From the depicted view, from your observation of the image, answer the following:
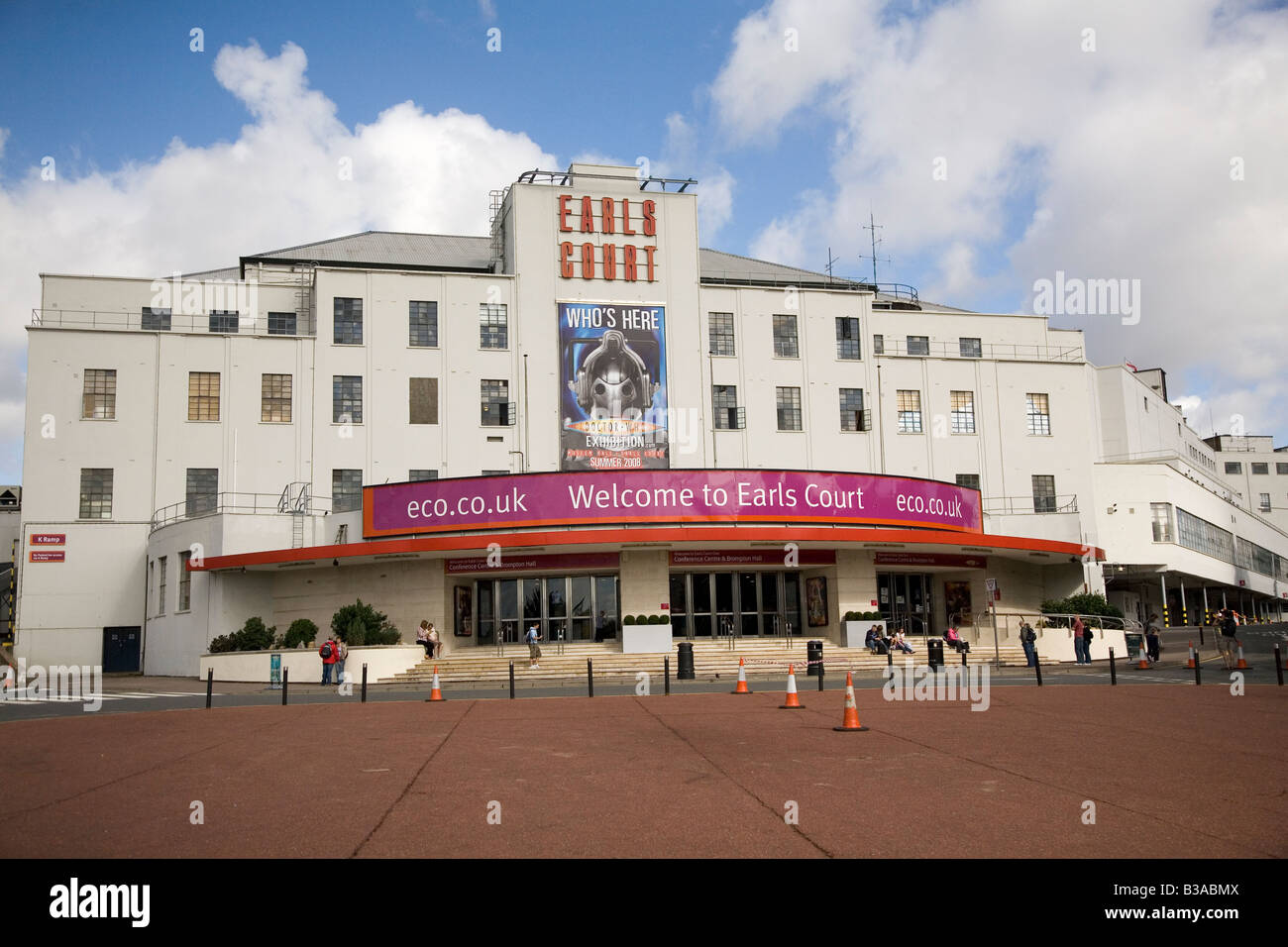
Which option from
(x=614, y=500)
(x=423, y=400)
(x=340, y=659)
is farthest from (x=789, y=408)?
(x=340, y=659)

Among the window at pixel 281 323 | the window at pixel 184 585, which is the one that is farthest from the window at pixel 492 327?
the window at pixel 184 585

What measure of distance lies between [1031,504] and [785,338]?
540 inches

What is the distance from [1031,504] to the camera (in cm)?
5012

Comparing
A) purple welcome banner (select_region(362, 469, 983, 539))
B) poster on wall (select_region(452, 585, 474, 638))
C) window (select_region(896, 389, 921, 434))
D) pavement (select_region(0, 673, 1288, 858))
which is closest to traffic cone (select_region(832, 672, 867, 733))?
pavement (select_region(0, 673, 1288, 858))

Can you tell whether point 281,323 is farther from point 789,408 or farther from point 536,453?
point 789,408

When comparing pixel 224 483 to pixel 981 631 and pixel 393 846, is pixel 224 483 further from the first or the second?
pixel 393 846

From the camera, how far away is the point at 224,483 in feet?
143

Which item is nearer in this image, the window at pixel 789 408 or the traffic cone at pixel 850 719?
the traffic cone at pixel 850 719

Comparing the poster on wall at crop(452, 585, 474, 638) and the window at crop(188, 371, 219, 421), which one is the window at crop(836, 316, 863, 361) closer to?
the poster on wall at crop(452, 585, 474, 638)

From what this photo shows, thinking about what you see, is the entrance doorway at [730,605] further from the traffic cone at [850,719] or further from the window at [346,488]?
the traffic cone at [850,719]

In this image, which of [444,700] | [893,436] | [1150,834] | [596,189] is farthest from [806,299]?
[1150,834]

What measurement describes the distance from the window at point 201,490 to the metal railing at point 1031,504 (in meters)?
32.9

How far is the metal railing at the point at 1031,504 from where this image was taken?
49750 mm
